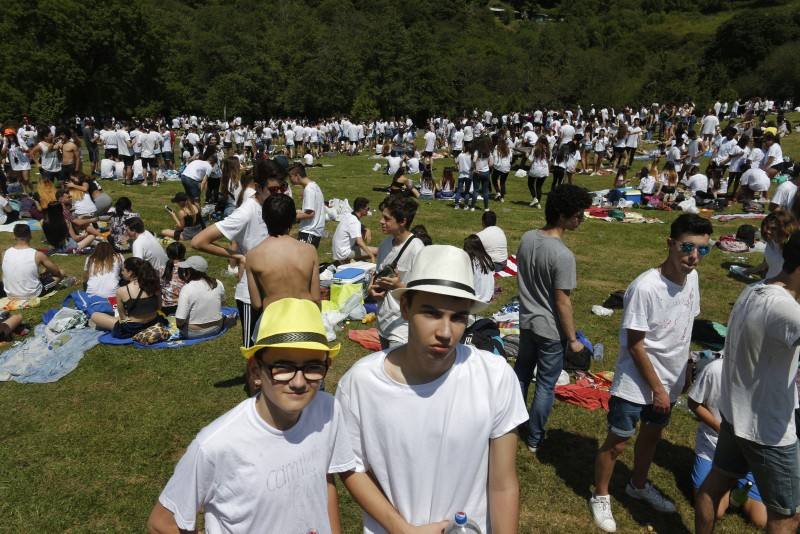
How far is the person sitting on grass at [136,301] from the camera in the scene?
23.9ft

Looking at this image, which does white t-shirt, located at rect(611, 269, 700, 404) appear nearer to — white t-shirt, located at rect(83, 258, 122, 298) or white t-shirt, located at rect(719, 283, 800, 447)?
white t-shirt, located at rect(719, 283, 800, 447)

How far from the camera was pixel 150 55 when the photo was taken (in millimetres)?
48781

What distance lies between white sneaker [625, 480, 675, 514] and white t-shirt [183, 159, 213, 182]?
40.4ft

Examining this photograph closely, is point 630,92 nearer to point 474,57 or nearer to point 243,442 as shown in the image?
point 474,57

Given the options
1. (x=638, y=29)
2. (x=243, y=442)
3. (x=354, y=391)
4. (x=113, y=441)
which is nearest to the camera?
(x=243, y=442)

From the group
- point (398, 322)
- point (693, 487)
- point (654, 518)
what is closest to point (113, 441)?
point (398, 322)

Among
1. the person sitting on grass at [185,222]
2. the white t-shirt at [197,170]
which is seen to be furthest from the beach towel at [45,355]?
the white t-shirt at [197,170]

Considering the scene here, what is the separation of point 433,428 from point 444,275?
0.58 meters

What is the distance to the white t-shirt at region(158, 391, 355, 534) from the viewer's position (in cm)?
194

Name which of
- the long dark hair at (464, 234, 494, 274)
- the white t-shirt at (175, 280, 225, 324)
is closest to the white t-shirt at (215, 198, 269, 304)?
the white t-shirt at (175, 280, 225, 324)

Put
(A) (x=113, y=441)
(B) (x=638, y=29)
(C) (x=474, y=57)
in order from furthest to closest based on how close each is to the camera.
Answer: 1. (B) (x=638, y=29)
2. (C) (x=474, y=57)
3. (A) (x=113, y=441)

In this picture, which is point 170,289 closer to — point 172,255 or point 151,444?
point 172,255

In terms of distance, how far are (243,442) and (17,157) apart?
18196mm

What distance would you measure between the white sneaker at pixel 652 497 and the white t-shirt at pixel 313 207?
4.99m
